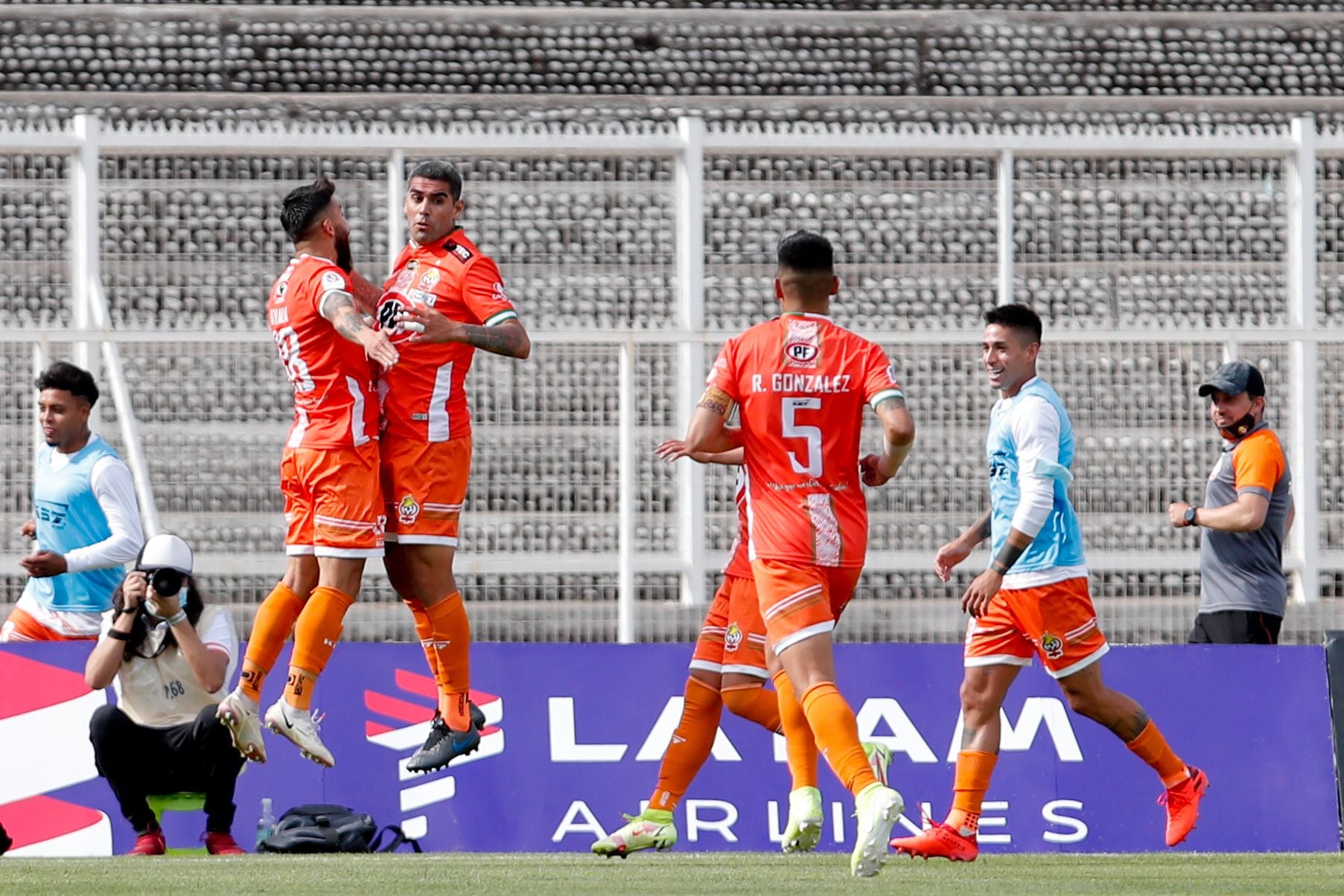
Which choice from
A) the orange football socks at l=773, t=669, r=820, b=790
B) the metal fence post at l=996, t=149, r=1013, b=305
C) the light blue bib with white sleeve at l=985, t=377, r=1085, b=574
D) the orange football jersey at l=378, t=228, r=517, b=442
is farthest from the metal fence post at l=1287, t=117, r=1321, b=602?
the orange football jersey at l=378, t=228, r=517, b=442

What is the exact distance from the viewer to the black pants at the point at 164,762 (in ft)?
28.5

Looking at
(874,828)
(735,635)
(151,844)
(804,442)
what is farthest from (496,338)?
(151,844)

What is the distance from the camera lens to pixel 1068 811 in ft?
30.5

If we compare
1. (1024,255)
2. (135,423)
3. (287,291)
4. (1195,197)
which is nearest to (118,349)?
(135,423)

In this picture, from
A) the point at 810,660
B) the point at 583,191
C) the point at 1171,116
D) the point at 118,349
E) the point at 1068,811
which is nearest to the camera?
the point at 810,660

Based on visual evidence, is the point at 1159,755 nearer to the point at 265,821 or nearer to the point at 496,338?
the point at 496,338

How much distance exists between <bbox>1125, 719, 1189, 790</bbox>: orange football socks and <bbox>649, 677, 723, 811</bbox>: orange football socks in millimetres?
1697

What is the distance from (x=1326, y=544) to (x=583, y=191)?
182 inches

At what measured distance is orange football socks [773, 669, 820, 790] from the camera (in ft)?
24.5

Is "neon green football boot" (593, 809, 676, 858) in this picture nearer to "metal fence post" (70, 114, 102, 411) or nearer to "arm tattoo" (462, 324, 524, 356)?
"arm tattoo" (462, 324, 524, 356)

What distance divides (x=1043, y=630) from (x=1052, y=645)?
0.24 feet

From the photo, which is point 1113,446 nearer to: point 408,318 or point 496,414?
point 496,414

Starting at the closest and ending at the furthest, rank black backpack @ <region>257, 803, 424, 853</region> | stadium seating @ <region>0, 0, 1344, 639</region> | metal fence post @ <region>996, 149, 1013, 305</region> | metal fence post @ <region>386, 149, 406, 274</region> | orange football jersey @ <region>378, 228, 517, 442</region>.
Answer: orange football jersey @ <region>378, 228, 517, 442</region>, black backpack @ <region>257, 803, 424, 853</region>, metal fence post @ <region>386, 149, 406, 274</region>, stadium seating @ <region>0, 0, 1344, 639</region>, metal fence post @ <region>996, 149, 1013, 305</region>

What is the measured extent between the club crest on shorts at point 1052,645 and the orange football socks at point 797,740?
3.36 feet
